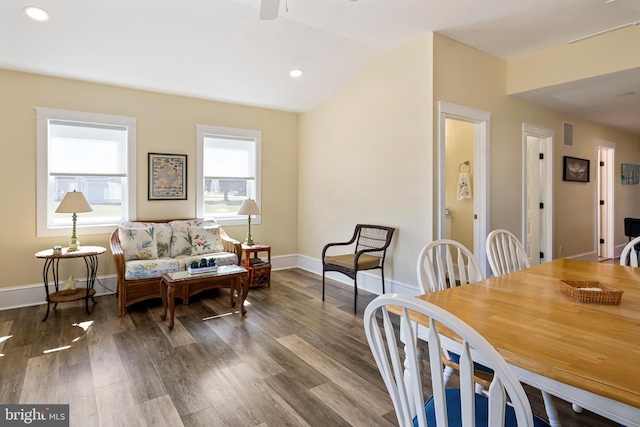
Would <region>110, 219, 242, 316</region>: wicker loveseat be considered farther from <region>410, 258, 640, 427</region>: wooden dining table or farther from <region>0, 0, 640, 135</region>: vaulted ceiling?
<region>410, 258, 640, 427</region>: wooden dining table

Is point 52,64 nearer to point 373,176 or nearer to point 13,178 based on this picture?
point 13,178

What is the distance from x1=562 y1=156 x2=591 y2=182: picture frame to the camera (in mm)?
5371

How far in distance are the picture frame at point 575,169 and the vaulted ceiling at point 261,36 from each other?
106 centimetres

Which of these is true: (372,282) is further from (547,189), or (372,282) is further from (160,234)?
(547,189)

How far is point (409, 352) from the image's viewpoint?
3.15ft

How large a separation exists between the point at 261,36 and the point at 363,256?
2.71m

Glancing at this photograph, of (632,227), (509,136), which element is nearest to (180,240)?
(509,136)

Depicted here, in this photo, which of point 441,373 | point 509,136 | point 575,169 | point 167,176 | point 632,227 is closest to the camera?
point 441,373

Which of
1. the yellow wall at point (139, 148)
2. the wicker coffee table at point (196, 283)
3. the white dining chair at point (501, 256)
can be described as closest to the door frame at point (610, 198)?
the white dining chair at point (501, 256)

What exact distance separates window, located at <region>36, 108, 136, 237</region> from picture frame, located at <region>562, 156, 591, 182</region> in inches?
249

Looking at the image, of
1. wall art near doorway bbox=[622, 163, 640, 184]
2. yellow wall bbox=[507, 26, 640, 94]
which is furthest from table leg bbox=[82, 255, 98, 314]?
wall art near doorway bbox=[622, 163, 640, 184]

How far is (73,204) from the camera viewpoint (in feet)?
11.6

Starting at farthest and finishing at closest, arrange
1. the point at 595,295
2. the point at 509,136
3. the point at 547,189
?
the point at 547,189
the point at 509,136
the point at 595,295

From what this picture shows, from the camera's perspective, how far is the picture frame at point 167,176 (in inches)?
178
